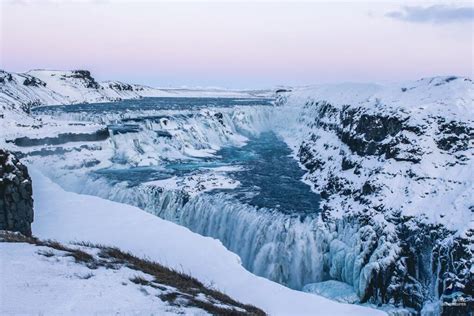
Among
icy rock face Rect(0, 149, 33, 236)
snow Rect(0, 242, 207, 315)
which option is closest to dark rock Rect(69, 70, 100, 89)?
icy rock face Rect(0, 149, 33, 236)

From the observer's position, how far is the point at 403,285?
18453 millimetres

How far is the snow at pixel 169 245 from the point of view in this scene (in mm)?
9867

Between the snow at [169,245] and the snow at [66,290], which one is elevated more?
the snow at [66,290]

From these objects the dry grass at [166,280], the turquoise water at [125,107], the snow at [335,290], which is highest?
the turquoise water at [125,107]

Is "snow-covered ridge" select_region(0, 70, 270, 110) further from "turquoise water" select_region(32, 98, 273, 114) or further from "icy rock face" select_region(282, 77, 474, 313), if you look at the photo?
"icy rock face" select_region(282, 77, 474, 313)

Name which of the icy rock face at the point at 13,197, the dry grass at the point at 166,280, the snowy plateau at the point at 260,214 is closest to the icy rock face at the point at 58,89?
the snowy plateau at the point at 260,214

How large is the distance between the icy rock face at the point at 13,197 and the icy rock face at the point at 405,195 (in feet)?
44.3

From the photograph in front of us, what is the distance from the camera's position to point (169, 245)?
12609 millimetres

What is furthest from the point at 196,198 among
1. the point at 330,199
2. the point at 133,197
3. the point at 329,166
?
the point at 329,166

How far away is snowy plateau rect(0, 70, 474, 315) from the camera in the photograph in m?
8.37

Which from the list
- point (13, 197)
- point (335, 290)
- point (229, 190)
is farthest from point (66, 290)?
point (229, 190)

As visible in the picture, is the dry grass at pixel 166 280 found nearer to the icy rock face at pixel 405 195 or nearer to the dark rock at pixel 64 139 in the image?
the icy rock face at pixel 405 195

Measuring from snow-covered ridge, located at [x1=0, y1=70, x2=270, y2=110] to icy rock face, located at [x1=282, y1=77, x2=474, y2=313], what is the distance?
53.1 m

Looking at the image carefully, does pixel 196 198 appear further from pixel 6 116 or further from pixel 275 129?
pixel 275 129
